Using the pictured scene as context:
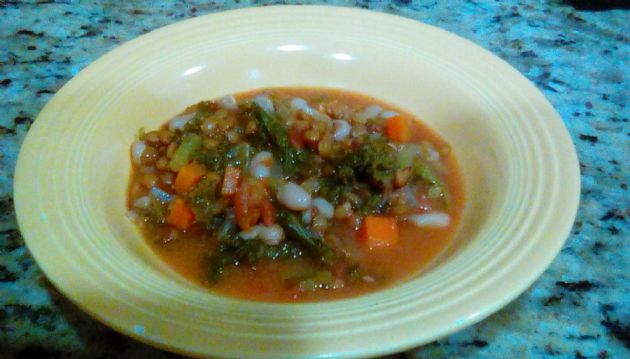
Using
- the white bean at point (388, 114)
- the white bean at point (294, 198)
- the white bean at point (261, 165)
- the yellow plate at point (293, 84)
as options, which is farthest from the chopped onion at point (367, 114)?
the white bean at point (294, 198)

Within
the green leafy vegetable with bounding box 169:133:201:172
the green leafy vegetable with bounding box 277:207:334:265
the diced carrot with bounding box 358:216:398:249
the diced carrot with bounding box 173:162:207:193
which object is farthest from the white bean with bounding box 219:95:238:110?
the diced carrot with bounding box 358:216:398:249

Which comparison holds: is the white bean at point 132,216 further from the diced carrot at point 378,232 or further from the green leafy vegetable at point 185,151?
the diced carrot at point 378,232

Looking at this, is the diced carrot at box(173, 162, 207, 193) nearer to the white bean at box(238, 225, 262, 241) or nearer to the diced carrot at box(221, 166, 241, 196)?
the diced carrot at box(221, 166, 241, 196)

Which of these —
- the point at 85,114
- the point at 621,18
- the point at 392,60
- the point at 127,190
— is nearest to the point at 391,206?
the point at 392,60

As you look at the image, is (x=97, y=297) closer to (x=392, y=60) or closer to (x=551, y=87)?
(x=392, y=60)

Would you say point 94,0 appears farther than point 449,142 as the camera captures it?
Yes

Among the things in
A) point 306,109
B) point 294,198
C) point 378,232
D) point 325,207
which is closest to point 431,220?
point 378,232
